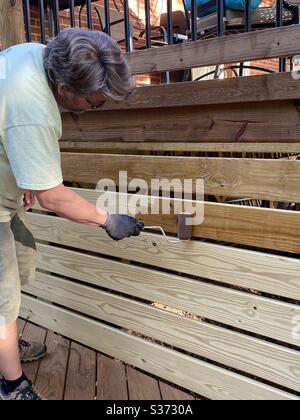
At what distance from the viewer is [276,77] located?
1624 millimetres

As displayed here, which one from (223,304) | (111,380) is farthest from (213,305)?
(111,380)

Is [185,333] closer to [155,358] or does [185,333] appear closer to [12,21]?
[155,358]

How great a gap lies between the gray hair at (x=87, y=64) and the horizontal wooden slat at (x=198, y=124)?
1.73 ft

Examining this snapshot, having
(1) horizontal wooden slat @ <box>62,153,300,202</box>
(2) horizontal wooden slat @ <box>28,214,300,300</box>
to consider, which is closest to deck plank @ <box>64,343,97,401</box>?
(2) horizontal wooden slat @ <box>28,214,300,300</box>

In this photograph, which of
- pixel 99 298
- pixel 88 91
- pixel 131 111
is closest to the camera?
pixel 88 91

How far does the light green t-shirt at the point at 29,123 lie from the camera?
1428 millimetres

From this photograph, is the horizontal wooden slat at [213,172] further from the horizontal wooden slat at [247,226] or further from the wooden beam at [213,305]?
the wooden beam at [213,305]

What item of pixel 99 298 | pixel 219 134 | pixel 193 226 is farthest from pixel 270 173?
pixel 99 298

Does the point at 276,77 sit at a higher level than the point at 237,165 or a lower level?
higher

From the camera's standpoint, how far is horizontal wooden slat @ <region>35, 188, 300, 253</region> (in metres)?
1.67

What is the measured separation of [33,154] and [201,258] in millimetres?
895

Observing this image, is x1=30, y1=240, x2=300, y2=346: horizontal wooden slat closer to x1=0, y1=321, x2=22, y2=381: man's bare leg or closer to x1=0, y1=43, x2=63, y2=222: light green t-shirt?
x1=0, y1=321, x2=22, y2=381: man's bare leg
